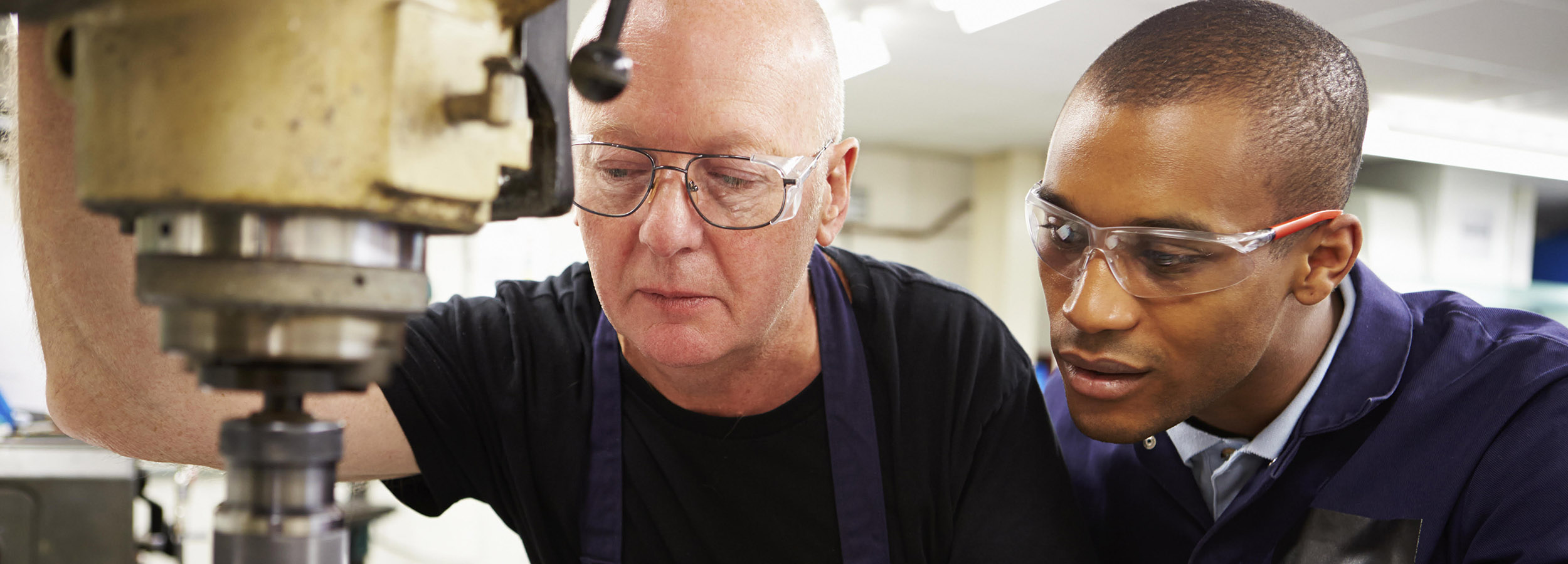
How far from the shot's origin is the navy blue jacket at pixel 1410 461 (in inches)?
50.9

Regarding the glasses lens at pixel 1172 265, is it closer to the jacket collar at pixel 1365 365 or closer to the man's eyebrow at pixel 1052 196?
the man's eyebrow at pixel 1052 196

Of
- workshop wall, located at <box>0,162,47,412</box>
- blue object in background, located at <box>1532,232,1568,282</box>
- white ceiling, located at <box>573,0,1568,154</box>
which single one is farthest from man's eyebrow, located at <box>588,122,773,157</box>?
blue object in background, located at <box>1532,232,1568,282</box>

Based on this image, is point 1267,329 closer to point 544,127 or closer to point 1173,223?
point 1173,223

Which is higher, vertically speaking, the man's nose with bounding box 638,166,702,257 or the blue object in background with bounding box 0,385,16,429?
the man's nose with bounding box 638,166,702,257

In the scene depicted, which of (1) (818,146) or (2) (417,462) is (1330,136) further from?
(2) (417,462)

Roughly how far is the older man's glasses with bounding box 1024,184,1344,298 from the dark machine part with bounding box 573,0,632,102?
944mm

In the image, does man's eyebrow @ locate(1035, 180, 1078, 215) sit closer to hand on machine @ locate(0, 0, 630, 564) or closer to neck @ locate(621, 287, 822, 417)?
neck @ locate(621, 287, 822, 417)

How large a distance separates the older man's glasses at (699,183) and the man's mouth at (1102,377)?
0.48 metres

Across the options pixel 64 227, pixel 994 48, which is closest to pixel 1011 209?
pixel 994 48

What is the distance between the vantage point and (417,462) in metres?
1.42

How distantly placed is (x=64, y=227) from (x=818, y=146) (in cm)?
96

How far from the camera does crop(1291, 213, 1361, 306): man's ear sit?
1.49m

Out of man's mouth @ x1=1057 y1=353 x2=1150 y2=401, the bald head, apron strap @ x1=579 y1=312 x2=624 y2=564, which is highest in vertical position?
the bald head

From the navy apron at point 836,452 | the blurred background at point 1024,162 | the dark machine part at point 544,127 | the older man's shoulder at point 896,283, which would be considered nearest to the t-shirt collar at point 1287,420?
the older man's shoulder at point 896,283
